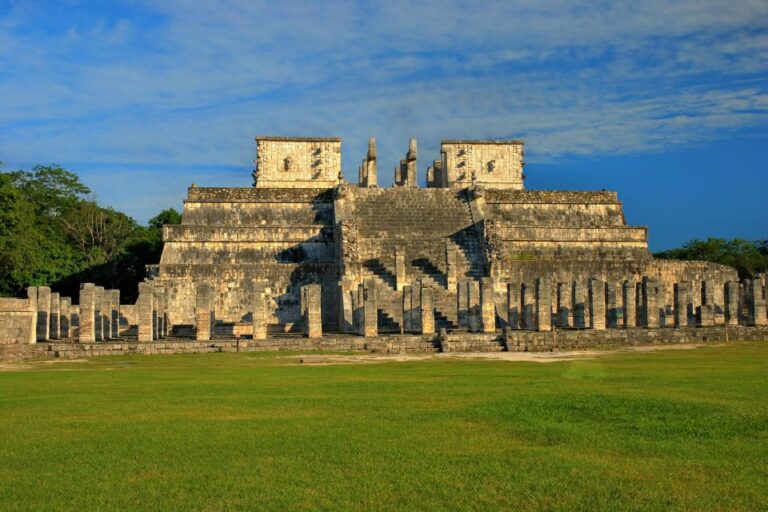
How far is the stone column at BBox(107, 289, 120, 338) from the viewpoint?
33.1 meters

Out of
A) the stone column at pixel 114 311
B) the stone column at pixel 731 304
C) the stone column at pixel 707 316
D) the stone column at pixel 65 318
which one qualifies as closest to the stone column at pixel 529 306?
the stone column at pixel 707 316

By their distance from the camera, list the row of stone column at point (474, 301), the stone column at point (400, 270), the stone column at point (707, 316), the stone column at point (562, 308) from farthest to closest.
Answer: the stone column at point (562, 308)
the stone column at point (400, 270)
the stone column at point (707, 316)
the row of stone column at point (474, 301)

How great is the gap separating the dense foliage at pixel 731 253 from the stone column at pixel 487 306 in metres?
41.7

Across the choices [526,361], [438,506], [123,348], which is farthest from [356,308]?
[438,506]

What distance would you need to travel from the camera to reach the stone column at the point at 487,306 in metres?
29.7

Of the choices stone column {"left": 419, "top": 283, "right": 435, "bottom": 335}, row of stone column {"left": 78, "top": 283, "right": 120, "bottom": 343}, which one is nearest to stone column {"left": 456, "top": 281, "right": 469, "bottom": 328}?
stone column {"left": 419, "top": 283, "right": 435, "bottom": 335}

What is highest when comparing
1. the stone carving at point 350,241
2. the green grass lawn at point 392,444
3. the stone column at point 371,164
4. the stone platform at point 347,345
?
the stone column at point 371,164

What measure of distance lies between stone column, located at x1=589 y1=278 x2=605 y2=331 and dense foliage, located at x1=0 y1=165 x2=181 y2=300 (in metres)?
31.3

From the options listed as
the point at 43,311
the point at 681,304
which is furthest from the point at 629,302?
the point at 43,311

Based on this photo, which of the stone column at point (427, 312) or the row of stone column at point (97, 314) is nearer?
the row of stone column at point (97, 314)

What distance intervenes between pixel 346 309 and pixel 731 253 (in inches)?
1935

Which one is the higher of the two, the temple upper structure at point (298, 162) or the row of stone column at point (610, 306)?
the temple upper structure at point (298, 162)

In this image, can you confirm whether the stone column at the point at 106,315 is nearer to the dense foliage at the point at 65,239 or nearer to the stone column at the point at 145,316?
the stone column at the point at 145,316

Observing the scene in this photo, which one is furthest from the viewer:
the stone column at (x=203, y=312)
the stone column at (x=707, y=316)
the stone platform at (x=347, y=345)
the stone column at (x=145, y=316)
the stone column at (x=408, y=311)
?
the stone column at (x=707, y=316)
